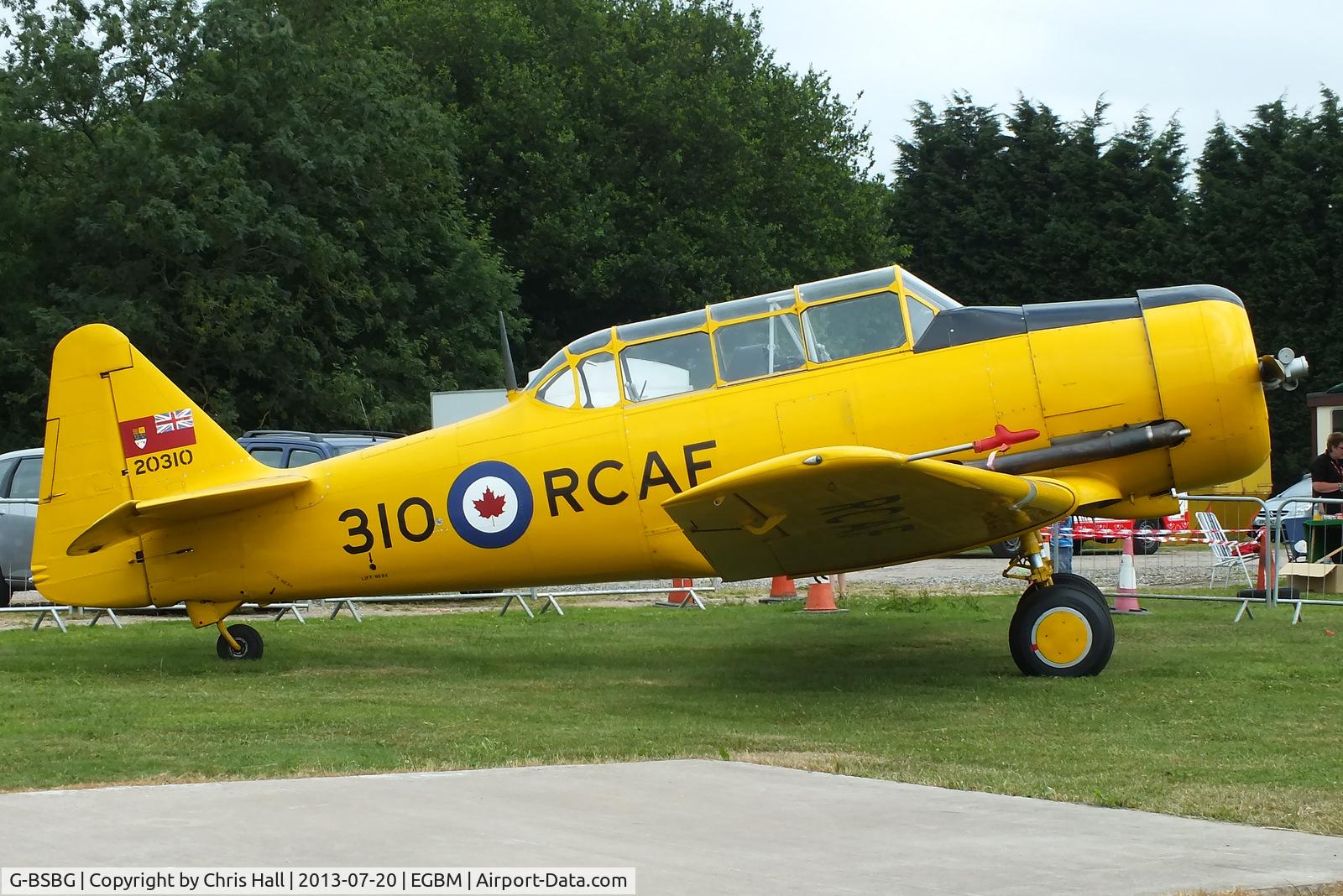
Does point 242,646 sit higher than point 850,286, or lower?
lower

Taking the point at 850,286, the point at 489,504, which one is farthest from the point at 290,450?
the point at 850,286

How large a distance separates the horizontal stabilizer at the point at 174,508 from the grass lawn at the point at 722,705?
1.05 m

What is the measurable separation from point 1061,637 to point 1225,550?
10.5 meters

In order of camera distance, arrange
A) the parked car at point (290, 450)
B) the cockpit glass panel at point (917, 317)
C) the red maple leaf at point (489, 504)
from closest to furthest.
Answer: the cockpit glass panel at point (917, 317), the red maple leaf at point (489, 504), the parked car at point (290, 450)

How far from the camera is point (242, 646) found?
38.7ft

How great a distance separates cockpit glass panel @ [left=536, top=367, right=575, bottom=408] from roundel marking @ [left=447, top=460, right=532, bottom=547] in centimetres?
61

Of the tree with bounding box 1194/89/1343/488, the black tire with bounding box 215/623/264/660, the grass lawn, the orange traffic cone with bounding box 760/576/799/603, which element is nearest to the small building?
the tree with bounding box 1194/89/1343/488

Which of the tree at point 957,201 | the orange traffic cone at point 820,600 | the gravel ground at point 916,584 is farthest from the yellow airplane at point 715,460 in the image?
the tree at point 957,201

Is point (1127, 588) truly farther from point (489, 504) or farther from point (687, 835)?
point (687, 835)

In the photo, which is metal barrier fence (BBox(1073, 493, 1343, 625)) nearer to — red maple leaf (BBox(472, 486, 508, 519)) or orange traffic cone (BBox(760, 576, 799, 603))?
orange traffic cone (BBox(760, 576, 799, 603))

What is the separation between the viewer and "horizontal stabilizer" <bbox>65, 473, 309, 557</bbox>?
10828 millimetres

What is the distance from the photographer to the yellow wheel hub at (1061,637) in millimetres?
10023
